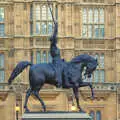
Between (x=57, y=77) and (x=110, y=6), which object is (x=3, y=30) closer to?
(x=110, y=6)

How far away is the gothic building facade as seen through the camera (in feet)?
148

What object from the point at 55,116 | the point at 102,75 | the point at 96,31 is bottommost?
the point at 102,75

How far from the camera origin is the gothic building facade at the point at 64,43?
45.0 meters

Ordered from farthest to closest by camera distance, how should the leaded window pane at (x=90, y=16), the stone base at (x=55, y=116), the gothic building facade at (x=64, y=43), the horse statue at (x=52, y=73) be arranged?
the leaded window pane at (x=90, y=16) → the gothic building facade at (x=64, y=43) → the horse statue at (x=52, y=73) → the stone base at (x=55, y=116)

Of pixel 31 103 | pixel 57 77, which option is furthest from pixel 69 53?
pixel 57 77

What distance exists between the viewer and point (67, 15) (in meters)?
46.7

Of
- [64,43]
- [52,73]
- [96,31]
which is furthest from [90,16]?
[52,73]

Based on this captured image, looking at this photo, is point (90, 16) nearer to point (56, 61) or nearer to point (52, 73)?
point (56, 61)

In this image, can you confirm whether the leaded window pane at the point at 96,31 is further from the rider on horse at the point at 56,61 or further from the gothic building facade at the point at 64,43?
the rider on horse at the point at 56,61

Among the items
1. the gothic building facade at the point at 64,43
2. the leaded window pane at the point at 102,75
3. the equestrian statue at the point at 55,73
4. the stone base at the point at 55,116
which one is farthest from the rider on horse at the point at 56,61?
the leaded window pane at the point at 102,75

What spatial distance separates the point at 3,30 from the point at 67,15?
5219mm

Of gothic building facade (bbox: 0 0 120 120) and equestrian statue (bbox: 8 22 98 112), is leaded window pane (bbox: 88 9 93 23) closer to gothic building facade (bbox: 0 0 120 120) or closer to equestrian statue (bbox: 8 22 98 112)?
gothic building facade (bbox: 0 0 120 120)

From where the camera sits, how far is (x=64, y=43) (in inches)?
1822

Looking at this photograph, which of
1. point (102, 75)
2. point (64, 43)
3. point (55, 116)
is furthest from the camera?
point (102, 75)
